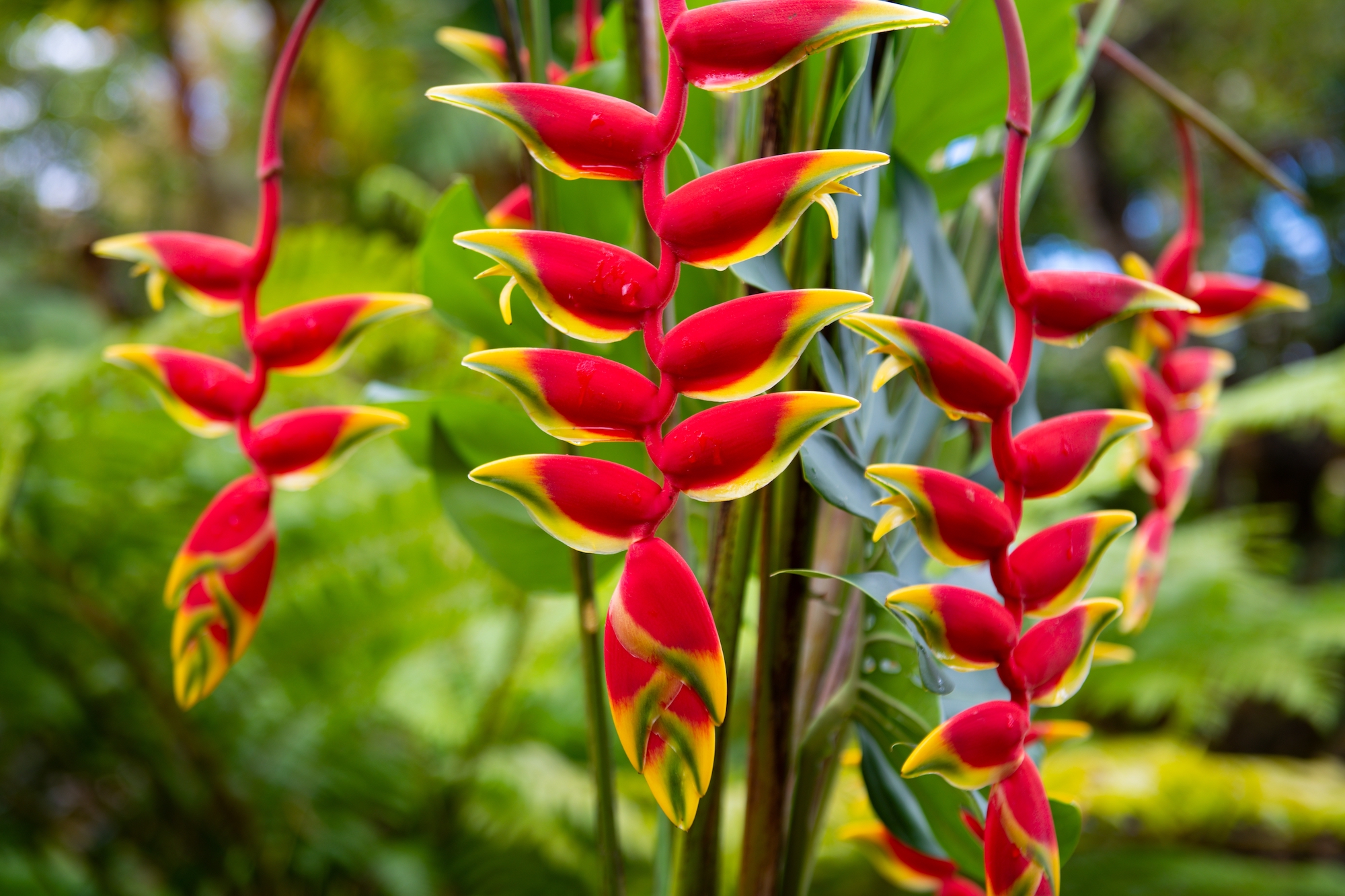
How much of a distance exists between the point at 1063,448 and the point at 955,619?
4cm

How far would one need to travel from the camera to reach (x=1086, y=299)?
0.15 m

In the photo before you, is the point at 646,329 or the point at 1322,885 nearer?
the point at 646,329


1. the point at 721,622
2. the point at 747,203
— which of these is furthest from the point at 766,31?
the point at 721,622

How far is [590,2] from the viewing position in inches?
10.9

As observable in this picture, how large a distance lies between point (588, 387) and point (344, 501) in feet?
3.00

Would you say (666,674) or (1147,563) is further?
(1147,563)

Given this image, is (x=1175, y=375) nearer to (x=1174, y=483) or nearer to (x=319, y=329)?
(x=1174, y=483)

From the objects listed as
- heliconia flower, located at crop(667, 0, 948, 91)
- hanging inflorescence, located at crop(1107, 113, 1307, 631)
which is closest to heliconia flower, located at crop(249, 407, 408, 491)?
heliconia flower, located at crop(667, 0, 948, 91)

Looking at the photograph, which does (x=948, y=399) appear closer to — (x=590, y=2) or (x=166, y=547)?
(x=590, y=2)

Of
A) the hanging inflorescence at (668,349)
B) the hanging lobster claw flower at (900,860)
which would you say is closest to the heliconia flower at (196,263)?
the hanging inflorescence at (668,349)

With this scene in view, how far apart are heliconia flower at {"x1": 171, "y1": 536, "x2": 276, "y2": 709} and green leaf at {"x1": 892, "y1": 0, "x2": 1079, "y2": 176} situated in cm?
21

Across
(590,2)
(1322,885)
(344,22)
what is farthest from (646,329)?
(344,22)

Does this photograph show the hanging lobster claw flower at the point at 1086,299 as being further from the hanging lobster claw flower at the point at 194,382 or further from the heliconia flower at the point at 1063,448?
the hanging lobster claw flower at the point at 194,382

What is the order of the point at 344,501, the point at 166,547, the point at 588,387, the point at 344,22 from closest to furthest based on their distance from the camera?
1. the point at 588,387
2. the point at 166,547
3. the point at 344,501
4. the point at 344,22
